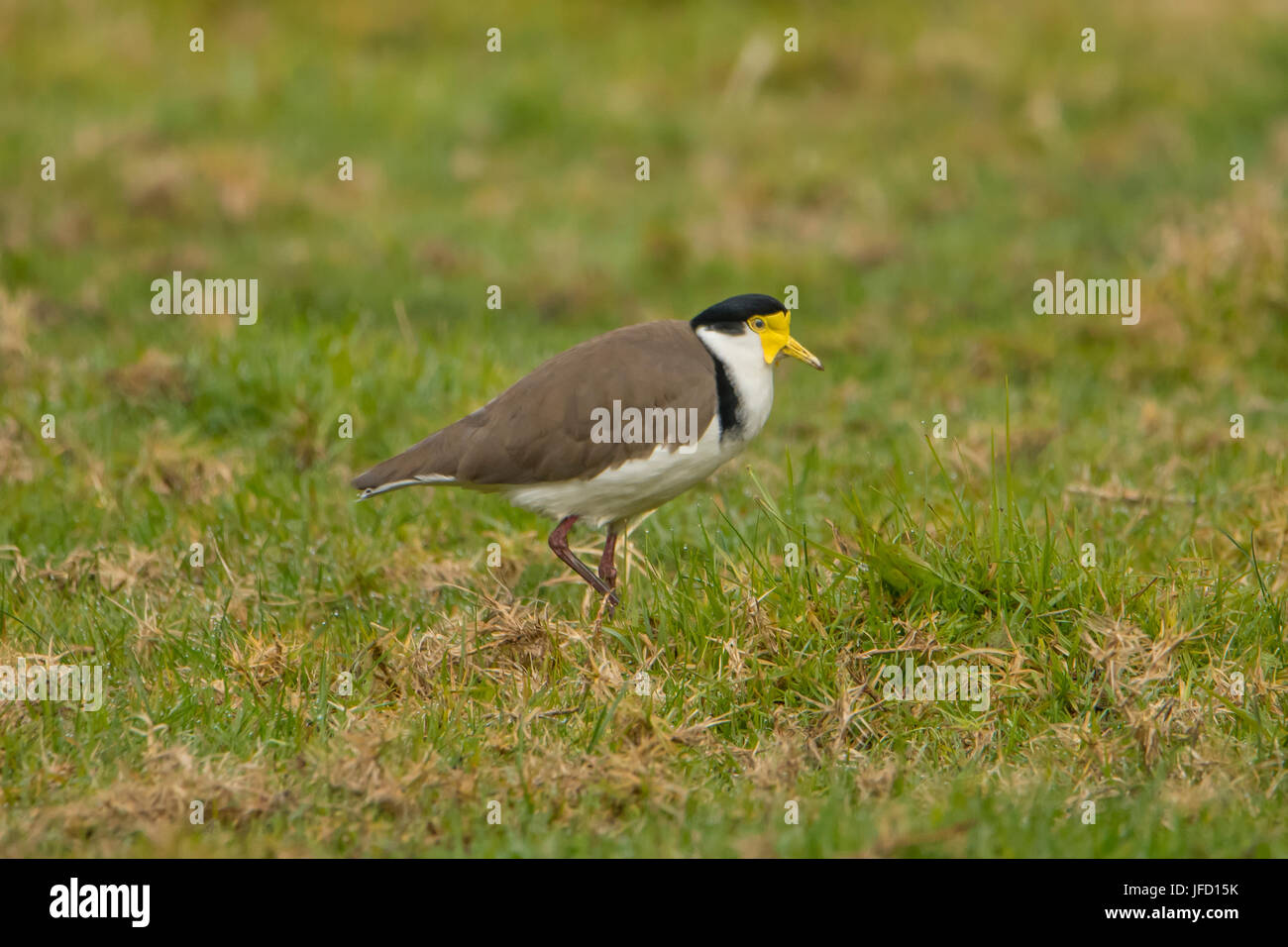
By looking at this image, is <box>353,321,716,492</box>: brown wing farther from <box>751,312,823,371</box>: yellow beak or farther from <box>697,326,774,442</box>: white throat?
<box>751,312,823,371</box>: yellow beak

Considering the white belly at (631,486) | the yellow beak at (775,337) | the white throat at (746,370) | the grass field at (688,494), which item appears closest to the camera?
the grass field at (688,494)

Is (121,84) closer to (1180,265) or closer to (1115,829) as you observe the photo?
(1180,265)

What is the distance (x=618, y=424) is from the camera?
502 cm

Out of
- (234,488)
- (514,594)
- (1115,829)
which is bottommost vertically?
(1115,829)

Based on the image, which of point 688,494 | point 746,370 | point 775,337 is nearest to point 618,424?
point 746,370

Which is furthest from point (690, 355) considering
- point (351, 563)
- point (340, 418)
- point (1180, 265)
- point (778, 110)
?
point (778, 110)

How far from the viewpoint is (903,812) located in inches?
148

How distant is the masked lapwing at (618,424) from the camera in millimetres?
5012

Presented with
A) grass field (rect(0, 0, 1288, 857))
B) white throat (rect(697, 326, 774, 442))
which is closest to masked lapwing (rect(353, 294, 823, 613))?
white throat (rect(697, 326, 774, 442))

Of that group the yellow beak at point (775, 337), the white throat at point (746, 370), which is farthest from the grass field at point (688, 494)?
the yellow beak at point (775, 337)

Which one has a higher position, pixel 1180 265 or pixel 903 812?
pixel 1180 265

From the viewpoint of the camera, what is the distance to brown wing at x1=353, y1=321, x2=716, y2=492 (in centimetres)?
503

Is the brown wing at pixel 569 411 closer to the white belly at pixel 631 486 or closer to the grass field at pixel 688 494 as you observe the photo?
the white belly at pixel 631 486

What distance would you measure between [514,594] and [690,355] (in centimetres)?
116
